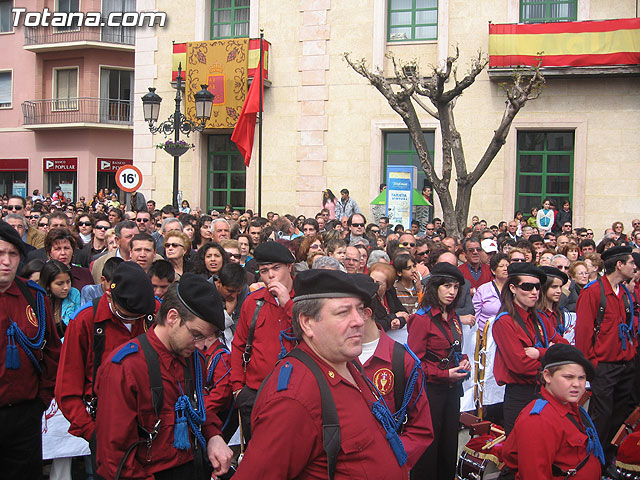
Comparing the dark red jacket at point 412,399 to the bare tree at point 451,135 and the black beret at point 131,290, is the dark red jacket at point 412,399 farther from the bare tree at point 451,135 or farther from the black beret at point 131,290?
the bare tree at point 451,135

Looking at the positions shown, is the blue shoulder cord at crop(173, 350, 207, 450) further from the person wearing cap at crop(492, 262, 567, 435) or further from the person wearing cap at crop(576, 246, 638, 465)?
the person wearing cap at crop(576, 246, 638, 465)

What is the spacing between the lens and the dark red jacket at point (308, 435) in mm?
2312

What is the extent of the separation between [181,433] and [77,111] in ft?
107

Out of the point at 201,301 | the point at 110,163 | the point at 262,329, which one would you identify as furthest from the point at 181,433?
the point at 110,163

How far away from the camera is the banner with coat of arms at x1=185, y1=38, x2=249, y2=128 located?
69.5ft

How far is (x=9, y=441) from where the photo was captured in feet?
13.6

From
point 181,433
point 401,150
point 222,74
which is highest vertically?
point 222,74

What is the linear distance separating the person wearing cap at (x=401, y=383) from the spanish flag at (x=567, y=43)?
16201 mm

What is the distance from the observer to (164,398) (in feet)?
10.6

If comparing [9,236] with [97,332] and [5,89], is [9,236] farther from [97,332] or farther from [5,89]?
[5,89]

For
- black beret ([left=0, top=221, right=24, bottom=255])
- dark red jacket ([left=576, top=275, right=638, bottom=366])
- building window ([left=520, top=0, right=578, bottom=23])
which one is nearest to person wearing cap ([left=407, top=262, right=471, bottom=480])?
dark red jacket ([left=576, top=275, right=638, bottom=366])

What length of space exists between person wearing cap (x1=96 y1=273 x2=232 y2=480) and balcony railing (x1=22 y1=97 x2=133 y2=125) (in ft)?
104

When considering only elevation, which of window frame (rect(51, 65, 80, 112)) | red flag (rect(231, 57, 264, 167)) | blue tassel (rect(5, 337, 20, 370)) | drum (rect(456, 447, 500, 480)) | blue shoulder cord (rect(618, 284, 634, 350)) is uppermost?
window frame (rect(51, 65, 80, 112))

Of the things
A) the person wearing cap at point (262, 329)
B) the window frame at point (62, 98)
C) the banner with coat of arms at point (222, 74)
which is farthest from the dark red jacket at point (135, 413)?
the window frame at point (62, 98)
